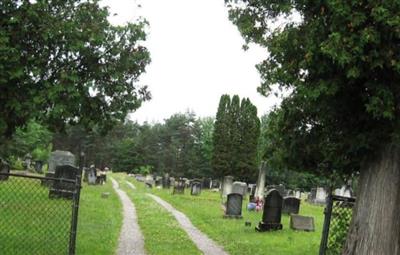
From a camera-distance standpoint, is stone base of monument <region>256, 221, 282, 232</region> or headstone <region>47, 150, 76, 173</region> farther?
headstone <region>47, 150, 76, 173</region>

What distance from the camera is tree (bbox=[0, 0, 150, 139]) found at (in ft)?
27.8

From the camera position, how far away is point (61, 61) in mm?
9000

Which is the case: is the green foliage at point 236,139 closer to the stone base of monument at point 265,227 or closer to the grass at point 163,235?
the grass at point 163,235

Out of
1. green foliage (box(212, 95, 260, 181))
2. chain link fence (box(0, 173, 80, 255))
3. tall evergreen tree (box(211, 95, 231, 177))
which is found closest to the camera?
chain link fence (box(0, 173, 80, 255))

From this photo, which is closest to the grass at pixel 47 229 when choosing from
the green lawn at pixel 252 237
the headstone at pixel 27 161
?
the green lawn at pixel 252 237

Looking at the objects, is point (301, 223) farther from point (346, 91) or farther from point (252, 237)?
point (346, 91)

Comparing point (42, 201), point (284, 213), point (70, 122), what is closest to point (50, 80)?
point (70, 122)

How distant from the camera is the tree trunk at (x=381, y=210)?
23.0 ft

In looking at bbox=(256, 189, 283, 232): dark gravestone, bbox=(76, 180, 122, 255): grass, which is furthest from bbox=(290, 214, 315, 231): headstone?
bbox=(76, 180, 122, 255): grass

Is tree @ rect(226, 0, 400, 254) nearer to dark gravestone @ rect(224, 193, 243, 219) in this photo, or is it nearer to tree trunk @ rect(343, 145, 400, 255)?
tree trunk @ rect(343, 145, 400, 255)

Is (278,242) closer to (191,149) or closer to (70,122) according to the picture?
(70,122)

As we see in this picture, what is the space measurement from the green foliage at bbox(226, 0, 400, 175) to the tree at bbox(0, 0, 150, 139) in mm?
2260

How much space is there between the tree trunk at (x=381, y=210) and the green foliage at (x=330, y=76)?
0.25 metres

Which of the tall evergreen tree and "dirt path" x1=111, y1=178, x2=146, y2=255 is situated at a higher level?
the tall evergreen tree
